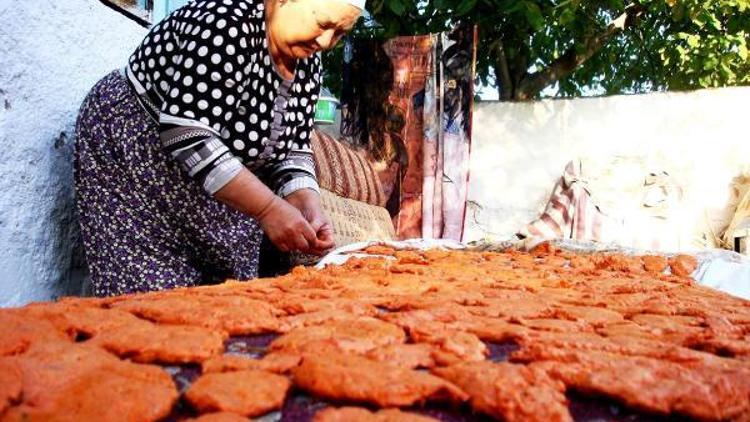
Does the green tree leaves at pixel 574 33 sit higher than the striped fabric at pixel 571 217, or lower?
higher

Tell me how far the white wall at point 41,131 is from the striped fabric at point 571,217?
137 inches

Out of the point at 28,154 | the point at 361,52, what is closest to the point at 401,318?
the point at 28,154

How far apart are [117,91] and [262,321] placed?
4.09 feet

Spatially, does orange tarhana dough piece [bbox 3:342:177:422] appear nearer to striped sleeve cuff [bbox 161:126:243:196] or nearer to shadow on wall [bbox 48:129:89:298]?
striped sleeve cuff [bbox 161:126:243:196]

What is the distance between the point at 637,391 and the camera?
634mm

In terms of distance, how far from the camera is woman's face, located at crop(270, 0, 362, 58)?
1714 millimetres

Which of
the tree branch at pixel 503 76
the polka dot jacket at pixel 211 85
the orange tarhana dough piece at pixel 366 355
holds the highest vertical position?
the tree branch at pixel 503 76

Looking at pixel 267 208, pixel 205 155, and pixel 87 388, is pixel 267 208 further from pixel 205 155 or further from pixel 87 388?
pixel 87 388

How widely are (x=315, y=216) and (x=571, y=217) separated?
3.45 meters

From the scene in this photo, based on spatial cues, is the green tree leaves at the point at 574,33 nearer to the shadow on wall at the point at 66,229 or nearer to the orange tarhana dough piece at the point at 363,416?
the shadow on wall at the point at 66,229

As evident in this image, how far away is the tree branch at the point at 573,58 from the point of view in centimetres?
561

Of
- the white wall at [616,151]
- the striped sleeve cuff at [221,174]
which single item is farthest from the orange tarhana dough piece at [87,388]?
the white wall at [616,151]

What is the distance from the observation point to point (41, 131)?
6.46 ft

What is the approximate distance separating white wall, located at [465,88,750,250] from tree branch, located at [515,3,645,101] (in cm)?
68
